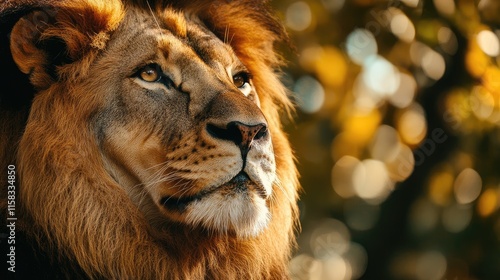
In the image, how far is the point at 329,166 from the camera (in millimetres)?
9008

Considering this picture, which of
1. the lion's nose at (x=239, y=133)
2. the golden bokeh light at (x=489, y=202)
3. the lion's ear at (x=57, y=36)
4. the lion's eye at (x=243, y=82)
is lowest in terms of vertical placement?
the golden bokeh light at (x=489, y=202)

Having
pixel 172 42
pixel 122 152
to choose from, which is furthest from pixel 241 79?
pixel 122 152

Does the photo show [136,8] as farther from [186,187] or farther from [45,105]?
[186,187]

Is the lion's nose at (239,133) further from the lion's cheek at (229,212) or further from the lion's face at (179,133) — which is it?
the lion's cheek at (229,212)

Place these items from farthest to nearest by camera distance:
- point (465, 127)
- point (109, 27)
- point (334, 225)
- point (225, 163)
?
point (334, 225) → point (465, 127) → point (109, 27) → point (225, 163)

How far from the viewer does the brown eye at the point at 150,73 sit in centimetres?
475

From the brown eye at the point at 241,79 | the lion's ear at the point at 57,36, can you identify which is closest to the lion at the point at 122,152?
the lion's ear at the point at 57,36

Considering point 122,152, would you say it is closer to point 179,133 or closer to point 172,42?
point 179,133

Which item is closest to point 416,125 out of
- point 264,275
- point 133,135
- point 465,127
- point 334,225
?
point 465,127

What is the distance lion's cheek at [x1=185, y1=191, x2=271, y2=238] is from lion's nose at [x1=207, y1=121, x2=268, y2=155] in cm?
22

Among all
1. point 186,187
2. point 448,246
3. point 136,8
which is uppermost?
point 136,8

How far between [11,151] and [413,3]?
4.51 meters

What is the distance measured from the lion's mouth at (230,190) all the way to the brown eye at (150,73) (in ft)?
2.05

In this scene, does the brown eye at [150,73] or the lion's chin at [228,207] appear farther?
the brown eye at [150,73]
